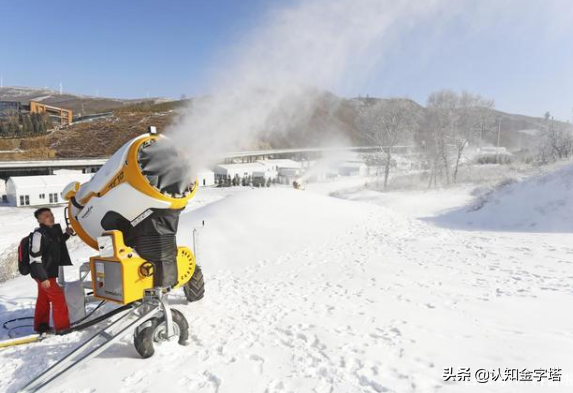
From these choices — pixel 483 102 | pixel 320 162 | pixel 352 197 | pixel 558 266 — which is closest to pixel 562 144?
pixel 483 102

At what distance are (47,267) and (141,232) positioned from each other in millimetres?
1684

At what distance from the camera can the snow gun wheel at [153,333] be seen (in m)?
4.46

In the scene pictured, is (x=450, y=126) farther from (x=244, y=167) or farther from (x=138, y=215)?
(x=138, y=215)

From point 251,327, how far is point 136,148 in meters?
3.17

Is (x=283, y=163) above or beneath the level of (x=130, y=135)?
beneath

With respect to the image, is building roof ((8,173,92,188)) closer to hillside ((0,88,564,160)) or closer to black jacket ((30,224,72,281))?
hillside ((0,88,564,160))

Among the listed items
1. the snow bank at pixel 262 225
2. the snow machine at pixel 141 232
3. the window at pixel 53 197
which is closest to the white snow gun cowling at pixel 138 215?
the snow machine at pixel 141 232

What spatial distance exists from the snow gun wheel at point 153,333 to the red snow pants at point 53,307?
1476 mm

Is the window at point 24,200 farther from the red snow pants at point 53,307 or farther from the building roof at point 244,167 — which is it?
the red snow pants at point 53,307

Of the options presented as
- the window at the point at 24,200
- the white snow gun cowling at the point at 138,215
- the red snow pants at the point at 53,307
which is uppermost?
the white snow gun cowling at the point at 138,215

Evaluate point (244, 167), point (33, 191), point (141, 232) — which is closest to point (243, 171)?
point (244, 167)

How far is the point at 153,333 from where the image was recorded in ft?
15.1

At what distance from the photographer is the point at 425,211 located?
24031 mm

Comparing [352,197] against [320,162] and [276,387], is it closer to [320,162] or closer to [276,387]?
[320,162]
